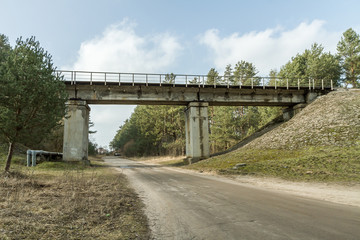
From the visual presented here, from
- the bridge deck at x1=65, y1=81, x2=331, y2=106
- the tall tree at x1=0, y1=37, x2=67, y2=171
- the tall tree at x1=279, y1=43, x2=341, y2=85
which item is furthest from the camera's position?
the tall tree at x1=279, y1=43, x2=341, y2=85

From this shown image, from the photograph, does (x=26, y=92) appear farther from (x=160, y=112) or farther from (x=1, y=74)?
(x=160, y=112)

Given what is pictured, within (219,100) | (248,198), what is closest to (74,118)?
(219,100)

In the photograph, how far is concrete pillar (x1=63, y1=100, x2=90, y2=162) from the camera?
25.6 metres

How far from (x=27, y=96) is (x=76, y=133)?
13228 mm

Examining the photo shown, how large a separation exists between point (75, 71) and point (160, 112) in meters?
25.2

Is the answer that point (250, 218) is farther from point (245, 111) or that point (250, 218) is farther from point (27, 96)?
point (245, 111)

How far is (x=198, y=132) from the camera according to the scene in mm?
28719

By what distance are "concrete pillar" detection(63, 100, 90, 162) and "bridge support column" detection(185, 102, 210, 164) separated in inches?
512

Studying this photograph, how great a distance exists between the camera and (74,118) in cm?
2633

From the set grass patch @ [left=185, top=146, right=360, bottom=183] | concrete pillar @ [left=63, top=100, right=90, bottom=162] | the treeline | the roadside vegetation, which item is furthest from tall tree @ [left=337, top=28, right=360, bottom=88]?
concrete pillar @ [left=63, top=100, right=90, bottom=162]

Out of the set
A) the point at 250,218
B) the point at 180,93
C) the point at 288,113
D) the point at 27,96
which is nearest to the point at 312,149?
the point at 288,113

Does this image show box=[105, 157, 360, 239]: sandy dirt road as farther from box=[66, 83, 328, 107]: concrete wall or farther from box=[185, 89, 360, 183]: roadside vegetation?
box=[66, 83, 328, 107]: concrete wall

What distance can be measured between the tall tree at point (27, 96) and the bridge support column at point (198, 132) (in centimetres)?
1674

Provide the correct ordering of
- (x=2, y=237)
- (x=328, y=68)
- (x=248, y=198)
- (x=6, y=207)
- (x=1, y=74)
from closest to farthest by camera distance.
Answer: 1. (x=2, y=237)
2. (x=6, y=207)
3. (x=248, y=198)
4. (x=1, y=74)
5. (x=328, y=68)
